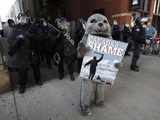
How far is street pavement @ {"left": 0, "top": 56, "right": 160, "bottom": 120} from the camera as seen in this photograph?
2.45m

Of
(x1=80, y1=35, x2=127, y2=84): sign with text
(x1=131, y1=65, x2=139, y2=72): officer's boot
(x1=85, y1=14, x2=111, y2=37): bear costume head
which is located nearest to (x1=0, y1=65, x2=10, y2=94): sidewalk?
(x1=80, y1=35, x2=127, y2=84): sign with text

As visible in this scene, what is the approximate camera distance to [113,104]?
2717mm

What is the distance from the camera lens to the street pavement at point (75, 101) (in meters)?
2.45

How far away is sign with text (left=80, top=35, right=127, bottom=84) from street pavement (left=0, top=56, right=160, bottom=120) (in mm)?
609

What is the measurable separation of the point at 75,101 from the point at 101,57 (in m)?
0.95

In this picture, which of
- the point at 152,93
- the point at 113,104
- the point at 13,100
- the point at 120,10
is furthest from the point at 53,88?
the point at 120,10

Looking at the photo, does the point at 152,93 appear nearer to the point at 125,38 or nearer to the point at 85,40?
the point at 85,40

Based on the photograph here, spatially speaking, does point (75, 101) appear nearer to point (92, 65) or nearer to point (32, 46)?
point (92, 65)

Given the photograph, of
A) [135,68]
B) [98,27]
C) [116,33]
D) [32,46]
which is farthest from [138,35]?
[32,46]

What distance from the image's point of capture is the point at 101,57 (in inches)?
87.7

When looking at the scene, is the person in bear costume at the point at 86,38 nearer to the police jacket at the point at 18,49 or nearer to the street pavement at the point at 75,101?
the street pavement at the point at 75,101

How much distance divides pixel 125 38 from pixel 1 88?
13.0ft

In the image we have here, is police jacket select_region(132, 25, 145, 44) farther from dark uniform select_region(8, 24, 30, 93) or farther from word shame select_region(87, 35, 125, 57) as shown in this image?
dark uniform select_region(8, 24, 30, 93)

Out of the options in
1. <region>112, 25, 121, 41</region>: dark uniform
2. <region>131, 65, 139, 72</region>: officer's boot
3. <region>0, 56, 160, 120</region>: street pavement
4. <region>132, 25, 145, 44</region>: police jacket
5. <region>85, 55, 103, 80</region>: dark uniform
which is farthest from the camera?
<region>112, 25, 121, 41</region>: dark uniform
